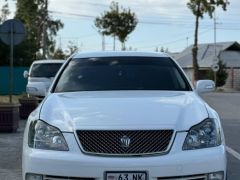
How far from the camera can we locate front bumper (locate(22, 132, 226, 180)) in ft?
17.4

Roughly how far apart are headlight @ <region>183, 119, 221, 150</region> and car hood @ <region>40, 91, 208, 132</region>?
0.06 meters

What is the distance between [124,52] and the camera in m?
7.81

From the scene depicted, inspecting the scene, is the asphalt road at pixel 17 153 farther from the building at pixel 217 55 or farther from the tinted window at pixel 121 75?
the building at pixel 217 55

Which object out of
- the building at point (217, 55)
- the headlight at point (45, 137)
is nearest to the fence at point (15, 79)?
the headlight at point (45, 137)

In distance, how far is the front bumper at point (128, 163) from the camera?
5.31m

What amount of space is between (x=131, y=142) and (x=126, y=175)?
307 mm

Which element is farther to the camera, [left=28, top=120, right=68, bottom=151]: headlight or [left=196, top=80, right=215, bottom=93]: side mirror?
[left=196, top=80, right=215, bottom=93]: side mirror

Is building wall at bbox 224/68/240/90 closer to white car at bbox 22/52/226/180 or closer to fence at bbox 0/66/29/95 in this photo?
fence at bbox 0/66/29/95

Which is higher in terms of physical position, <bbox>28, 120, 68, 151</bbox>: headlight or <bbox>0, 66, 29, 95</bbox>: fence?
<bbox>28, 120, 68, 151</bbox>: headlight

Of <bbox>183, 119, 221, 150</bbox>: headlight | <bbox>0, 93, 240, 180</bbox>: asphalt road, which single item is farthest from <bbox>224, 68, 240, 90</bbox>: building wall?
<bbox>183, 119, 221, 150</bbox>: headlight

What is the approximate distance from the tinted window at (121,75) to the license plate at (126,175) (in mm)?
1763

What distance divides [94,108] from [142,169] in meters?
0.87

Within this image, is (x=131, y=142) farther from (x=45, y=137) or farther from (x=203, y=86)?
(x=203, y=86)

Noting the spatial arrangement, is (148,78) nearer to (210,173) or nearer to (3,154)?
(210,173)
